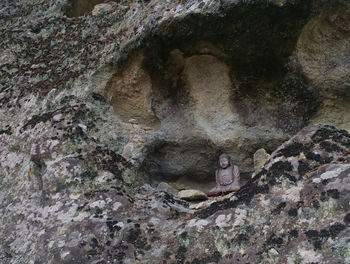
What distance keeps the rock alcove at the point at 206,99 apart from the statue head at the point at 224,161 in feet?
0.68

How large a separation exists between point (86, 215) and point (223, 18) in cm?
287

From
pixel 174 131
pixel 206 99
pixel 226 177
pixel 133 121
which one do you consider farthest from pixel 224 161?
pixel 133 121

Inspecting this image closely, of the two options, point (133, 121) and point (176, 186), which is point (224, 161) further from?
point (133, 121)

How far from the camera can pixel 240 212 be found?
12.5ft

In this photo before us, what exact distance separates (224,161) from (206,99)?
0.99m

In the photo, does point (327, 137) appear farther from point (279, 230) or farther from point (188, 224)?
point (188, 224)

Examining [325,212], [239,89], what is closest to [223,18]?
[239,89]

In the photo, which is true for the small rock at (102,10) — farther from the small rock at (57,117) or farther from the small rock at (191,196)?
the small rock at (191,196)

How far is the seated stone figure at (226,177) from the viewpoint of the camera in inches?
230

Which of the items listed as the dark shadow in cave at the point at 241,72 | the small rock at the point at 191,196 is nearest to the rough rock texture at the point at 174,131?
the dark shadow in cave at the point at 241,72

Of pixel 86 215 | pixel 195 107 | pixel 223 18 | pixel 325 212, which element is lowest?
pixel 195 107

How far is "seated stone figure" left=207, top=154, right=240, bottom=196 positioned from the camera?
584cm

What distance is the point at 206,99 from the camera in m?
6.35

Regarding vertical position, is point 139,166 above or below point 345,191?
below
